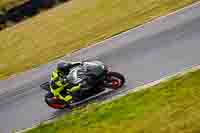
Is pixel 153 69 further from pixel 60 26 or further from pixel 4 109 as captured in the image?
pixel 60 26

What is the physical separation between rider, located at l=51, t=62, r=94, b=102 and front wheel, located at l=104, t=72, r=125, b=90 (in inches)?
29.6

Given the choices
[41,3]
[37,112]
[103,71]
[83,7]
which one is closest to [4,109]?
[37,112]

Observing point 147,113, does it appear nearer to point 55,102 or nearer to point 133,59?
point 55,102

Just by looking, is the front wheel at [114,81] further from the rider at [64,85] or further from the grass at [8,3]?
the grass at [8,3]

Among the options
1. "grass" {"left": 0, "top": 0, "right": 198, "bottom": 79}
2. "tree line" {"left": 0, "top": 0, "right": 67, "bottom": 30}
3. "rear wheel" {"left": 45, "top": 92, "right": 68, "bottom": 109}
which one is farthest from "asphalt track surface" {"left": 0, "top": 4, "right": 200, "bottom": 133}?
"tree line" {"left": 0, "top": 0, "right": 67, "bottom": 30}

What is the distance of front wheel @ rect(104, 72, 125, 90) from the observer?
1658cm

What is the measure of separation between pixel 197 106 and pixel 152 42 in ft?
25.9

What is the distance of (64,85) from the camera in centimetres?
1688

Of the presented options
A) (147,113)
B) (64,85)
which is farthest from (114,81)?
(147,113)

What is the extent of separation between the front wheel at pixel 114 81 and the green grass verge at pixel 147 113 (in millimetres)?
1033

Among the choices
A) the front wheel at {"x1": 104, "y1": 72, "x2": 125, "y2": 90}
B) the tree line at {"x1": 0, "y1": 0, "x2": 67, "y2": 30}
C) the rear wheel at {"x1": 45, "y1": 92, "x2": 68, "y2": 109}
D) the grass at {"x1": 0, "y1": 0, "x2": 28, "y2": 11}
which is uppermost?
the grass at {"x1": 0, "y1": 0, "x2": 28, "y2": 11}

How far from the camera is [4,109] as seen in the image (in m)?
19.8

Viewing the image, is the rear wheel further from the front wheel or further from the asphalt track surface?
the front wheel

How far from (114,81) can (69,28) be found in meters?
12.5
